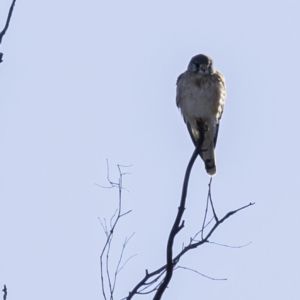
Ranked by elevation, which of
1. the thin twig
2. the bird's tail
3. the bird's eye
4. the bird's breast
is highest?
the bird's eye

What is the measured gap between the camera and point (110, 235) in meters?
5.06

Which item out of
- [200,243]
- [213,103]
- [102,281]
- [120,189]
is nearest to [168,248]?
[200,243]

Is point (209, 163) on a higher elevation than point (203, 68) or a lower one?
lower

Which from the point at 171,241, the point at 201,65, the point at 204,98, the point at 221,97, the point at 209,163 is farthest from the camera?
the point at 201,65

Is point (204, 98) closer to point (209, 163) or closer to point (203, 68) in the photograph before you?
point (203, 68)

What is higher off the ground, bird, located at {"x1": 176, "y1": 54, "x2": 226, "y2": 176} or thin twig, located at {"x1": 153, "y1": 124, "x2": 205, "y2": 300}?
bird, located at {"x1": 176, "y1": 54, "x2": 226, "y2": 176}

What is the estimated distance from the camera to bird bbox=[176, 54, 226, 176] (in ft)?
29.5

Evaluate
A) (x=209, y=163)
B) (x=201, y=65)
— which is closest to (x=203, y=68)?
(x=201, y=65)

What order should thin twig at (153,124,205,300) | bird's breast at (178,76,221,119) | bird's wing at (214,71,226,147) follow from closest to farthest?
thin twig at (153,124,205,300) < bird's breast at (178,76,221,119) < bird's wing at (214,71,226,147)

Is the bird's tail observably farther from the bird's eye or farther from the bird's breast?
the bird's eye

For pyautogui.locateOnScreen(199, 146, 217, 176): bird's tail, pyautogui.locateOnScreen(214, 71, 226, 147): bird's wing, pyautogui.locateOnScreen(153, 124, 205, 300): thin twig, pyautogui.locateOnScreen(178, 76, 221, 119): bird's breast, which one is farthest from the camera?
pyautogui.locateOnScreen(199, 146, 217, 176): bird's tail

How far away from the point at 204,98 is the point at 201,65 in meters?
0.56

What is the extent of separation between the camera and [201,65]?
9320 millimetres

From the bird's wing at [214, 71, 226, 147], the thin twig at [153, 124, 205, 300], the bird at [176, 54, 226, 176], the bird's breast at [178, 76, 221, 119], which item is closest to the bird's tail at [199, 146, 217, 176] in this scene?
the bird at [176, 54, 226, 176]
